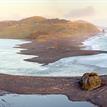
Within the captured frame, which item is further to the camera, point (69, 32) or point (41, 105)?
point (69, 32)

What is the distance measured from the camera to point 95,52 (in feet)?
164

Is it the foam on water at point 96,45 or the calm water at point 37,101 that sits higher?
the foam on water at point 96,45

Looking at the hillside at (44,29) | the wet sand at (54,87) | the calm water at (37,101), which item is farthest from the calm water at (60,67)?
the hillside at (44,29)

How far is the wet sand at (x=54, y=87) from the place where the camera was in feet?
85.8

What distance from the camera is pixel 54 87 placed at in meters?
29.0

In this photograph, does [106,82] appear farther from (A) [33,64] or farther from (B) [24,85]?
(A) [33,64]

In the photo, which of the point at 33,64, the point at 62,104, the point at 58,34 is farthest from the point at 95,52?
the point at 58,34

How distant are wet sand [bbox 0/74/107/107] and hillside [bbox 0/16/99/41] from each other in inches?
2211

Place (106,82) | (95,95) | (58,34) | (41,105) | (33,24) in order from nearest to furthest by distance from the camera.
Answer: (41,105)
(95,95)
(106,82)
(58,34)
(33,24)

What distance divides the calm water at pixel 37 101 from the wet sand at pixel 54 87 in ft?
3.00

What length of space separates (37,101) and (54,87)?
4.24 meters

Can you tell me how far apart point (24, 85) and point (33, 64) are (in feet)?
35.7

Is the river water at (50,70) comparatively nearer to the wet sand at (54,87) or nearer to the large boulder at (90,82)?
the wet sand at (54,87)

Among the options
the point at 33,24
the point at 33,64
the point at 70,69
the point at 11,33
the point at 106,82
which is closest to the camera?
the point at 106,82
